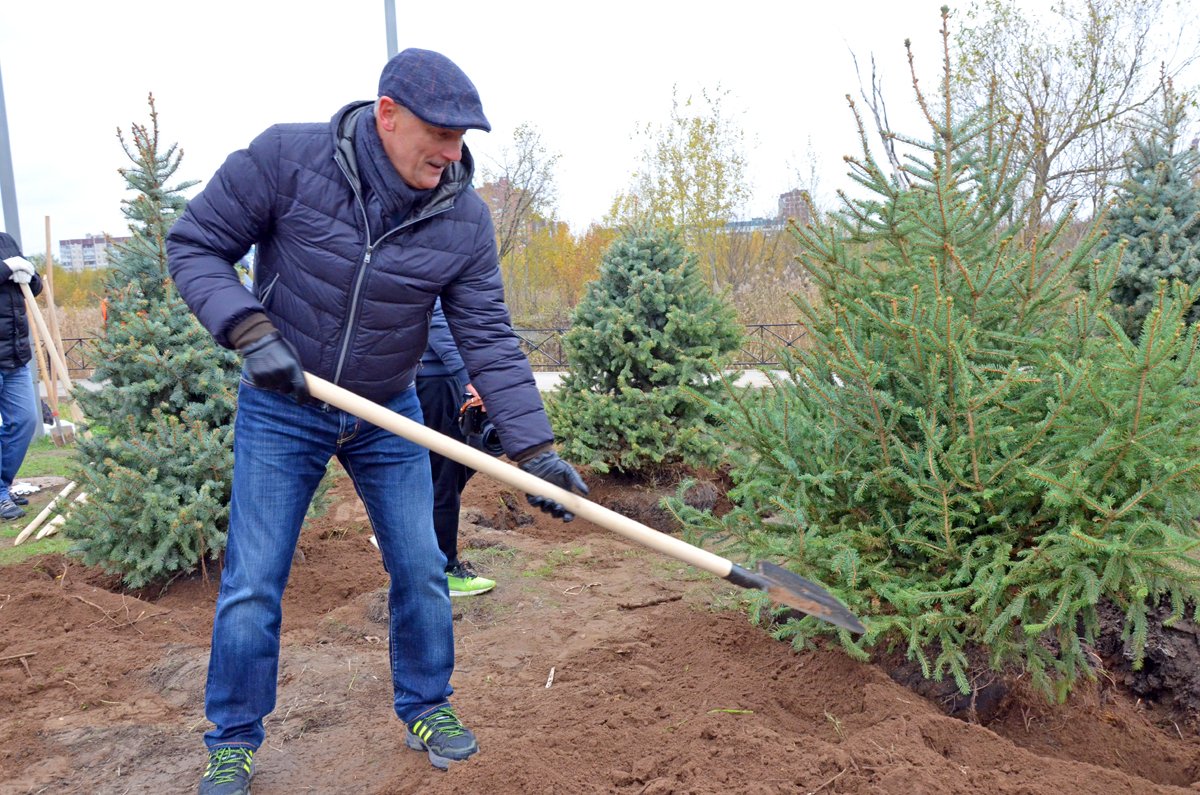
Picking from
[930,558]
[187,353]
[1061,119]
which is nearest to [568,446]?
[187,353]

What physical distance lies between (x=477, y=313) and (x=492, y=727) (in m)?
1.43

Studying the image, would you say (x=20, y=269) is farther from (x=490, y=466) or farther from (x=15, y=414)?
(x=490, y=466)

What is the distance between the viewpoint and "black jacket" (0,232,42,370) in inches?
254

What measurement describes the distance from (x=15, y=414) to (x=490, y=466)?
5633 mm

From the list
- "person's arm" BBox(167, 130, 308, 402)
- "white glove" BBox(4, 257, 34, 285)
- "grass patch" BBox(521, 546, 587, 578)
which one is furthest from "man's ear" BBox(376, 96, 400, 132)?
→ "white glove" BBox(4, 257, 34, 285)

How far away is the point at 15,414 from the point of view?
21.9ft

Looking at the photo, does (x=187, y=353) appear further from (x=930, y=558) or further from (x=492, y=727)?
(x=930, y=558)

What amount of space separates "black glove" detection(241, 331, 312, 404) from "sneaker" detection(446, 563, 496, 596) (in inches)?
91.7

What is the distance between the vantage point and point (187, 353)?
15.2 feet

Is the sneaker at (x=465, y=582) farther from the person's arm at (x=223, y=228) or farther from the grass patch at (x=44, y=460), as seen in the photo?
the grass patch at (x=44, y=460)

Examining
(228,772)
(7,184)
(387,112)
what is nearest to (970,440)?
(387,112)

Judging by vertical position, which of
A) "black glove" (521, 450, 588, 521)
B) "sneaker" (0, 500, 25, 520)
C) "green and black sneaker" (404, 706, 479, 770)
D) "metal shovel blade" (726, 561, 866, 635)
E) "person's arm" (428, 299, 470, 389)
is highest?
"person's arm" (428, 299, 470, 389)

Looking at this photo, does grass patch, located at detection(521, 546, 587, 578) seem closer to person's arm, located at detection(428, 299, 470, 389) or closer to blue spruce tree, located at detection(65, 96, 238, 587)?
person's arm, located at detection(428, 299, 470, 389)

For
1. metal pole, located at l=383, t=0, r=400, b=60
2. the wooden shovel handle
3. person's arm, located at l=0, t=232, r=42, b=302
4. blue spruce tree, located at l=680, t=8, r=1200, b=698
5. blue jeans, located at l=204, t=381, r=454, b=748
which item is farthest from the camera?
metal pole, located at l=383, t=0, r=400, b=60
